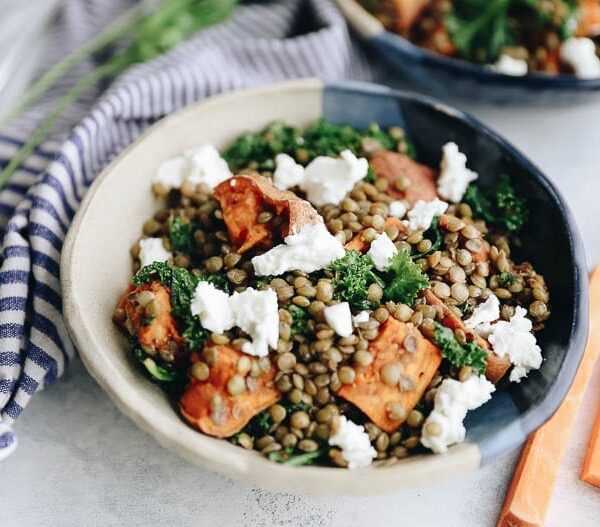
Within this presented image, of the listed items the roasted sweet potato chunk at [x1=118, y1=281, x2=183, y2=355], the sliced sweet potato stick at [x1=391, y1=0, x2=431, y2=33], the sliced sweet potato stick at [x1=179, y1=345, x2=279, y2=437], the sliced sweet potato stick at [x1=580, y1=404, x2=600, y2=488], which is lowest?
the sliced sweet potato stick at [x1=580, y1=404, x2=600, y2=488]

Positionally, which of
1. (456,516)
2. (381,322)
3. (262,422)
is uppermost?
(381,322)

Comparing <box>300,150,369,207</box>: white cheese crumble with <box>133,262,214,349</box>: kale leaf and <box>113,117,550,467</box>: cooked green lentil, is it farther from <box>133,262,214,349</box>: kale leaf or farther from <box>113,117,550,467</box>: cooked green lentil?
<box>133,262,214,349</box>: kale leaf

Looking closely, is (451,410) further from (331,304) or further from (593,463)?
(593,463)

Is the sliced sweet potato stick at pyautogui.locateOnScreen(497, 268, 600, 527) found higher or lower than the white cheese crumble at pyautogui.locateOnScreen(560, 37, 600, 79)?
lower

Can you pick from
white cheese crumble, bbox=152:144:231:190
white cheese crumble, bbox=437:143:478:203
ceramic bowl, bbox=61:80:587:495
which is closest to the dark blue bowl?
ceramic bowl, bbox=61:80:587:495

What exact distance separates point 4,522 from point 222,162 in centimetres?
149

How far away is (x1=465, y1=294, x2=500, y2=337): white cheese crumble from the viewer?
232cm

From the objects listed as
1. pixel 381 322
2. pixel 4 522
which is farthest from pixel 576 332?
pixel 4 522

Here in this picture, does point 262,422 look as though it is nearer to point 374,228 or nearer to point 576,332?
point 374,228

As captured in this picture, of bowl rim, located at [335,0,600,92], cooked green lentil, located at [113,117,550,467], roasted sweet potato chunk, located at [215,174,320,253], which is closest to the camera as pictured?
cooked green lentil, located at [113,117,550,467]

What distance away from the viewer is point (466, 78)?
3.20 m

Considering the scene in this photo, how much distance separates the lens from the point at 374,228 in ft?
8.11

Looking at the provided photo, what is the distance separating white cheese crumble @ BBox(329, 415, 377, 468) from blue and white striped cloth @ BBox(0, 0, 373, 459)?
1110 mm

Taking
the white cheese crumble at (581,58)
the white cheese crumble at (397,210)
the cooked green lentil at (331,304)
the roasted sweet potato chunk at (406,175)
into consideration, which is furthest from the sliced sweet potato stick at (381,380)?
the white cheese crumble at (581,58)
